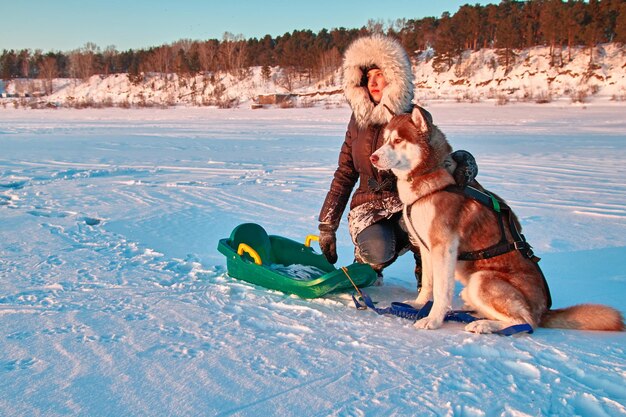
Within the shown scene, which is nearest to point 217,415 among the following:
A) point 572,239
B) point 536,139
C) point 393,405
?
point 393,405

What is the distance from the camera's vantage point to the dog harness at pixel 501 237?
297 cm

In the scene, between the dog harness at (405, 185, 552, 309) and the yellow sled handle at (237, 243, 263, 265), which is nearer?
the dog harness at (405, 185, 552, 309)

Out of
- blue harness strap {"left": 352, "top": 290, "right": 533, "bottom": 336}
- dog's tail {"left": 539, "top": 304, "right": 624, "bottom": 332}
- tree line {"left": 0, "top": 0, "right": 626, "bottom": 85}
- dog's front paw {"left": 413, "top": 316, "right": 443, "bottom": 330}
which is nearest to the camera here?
dog's tail {"left": 539, "top": 304, "right": 624, "bottom": 332}

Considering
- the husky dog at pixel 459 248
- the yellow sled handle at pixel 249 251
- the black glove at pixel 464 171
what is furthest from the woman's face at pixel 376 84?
the yellow sled handle at pixel 249 251

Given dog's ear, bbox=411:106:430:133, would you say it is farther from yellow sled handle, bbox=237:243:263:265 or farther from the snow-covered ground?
yellow sled handle, bbox=237:243:263:265

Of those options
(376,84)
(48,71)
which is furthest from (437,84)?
(48,71)

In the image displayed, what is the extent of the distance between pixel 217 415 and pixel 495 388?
1.20 metres

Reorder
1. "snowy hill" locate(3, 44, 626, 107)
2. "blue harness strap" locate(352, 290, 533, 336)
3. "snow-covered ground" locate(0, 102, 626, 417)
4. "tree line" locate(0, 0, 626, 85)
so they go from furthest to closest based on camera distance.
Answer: "tree line" locate(0, 0, 626, 85) < "snowy hill" locate(3, 44, 626, 107) < "blue harness strap" locate(352, 290, 533, 336) < "snow-covered ground" locate(0, 102, 626, 417)

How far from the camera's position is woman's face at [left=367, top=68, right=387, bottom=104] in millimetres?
3766

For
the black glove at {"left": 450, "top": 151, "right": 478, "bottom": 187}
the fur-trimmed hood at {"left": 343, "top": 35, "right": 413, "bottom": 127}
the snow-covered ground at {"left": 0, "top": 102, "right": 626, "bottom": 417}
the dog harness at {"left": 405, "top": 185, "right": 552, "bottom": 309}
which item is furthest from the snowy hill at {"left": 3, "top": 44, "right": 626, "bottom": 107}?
the dog harness at {"left": 405, "top": 185, "right": 552, "bottom": 309}

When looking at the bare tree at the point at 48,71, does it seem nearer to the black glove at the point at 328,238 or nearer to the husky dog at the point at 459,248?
the black glove at the point at 328,238

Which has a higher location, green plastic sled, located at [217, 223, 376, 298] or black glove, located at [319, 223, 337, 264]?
black glove, located at [319, 223, 337, 264]

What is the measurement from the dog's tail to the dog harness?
9cm

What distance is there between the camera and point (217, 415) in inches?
76.8
